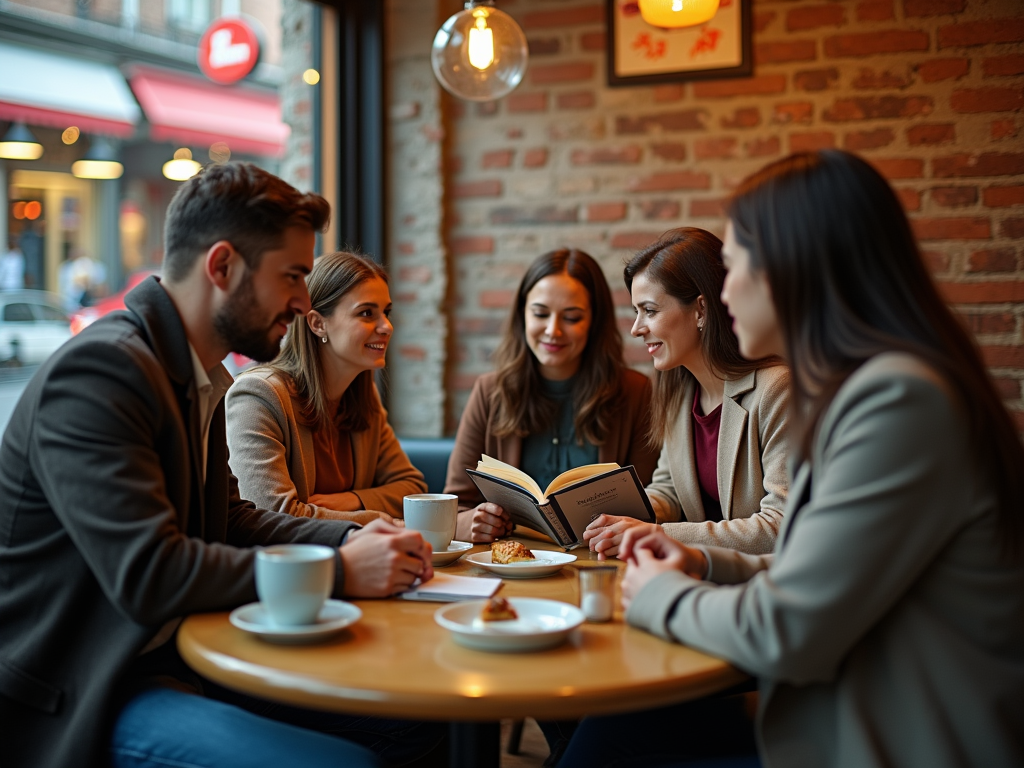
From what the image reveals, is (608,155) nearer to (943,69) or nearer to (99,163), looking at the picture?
(943,69)

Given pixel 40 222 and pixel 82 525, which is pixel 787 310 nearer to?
pixel 82 525

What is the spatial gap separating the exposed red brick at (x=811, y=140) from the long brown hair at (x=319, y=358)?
1.59m

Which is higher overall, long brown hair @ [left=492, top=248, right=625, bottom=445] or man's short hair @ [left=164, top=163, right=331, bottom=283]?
man's short hair @ [left=164, top=163, right=331, bottom=283]

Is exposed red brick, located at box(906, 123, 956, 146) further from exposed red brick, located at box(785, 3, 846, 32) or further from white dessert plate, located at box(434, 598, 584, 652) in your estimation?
white dessert plate, located at box(434, 598, 584, 652)

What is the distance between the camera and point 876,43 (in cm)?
309

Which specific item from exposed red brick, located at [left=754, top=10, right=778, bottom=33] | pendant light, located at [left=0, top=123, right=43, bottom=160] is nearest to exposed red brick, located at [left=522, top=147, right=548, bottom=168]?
exposed red brick, located at [left=754, top=10, right=778, bottom=33]

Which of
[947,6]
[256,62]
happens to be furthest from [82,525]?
[947,6]

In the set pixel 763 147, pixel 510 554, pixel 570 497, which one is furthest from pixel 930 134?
pixel 510 554

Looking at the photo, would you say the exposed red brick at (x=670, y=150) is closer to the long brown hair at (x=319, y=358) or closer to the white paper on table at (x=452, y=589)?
the long brown hair at (x=319, y=358)

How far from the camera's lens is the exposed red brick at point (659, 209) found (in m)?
3.36

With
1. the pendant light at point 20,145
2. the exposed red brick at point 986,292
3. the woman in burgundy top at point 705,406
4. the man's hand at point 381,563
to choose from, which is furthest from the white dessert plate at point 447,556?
the exposed red brick at point 986,292

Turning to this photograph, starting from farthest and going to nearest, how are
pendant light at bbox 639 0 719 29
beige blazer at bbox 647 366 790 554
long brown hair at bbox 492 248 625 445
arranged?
1. long brown hair at bbox 492 248 625 445
2. pendant light at bbox 639 0 719 29
3. beige blazer at bbox 647 366 790 554

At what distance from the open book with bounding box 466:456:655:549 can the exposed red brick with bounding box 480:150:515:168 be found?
70.3 inches

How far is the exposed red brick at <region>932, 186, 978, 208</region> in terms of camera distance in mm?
3027
